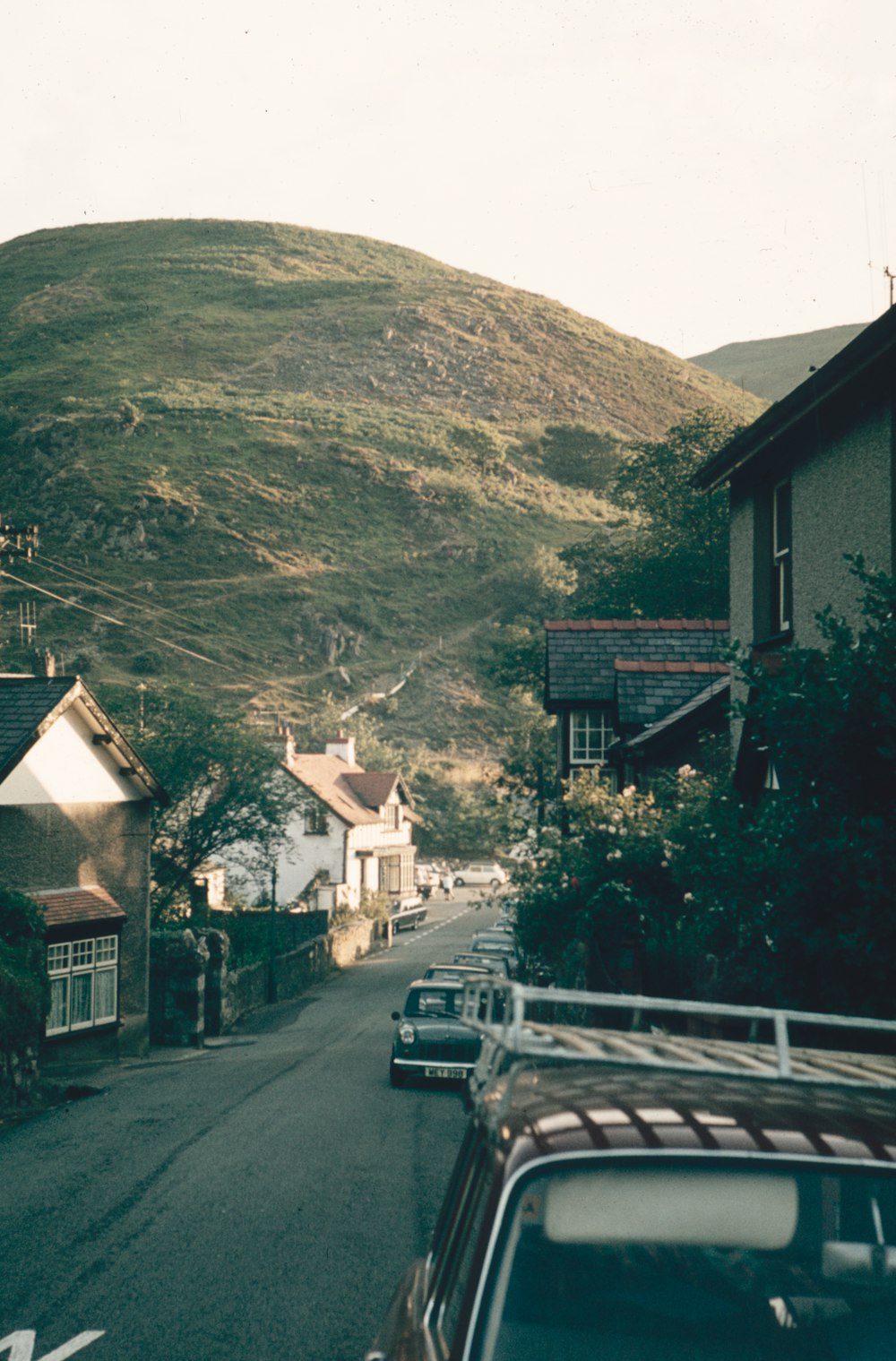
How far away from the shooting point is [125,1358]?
7.15m

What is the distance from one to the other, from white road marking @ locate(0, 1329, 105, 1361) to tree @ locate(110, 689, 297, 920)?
33871mm

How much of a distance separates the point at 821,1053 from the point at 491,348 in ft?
619

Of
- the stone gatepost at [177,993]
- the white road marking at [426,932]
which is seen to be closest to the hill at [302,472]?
the white road marking at [426,932]

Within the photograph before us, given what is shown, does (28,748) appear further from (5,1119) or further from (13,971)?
(5,1119)

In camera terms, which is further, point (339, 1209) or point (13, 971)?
point (13, 971)

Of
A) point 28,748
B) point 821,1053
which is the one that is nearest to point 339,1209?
point 821,1053

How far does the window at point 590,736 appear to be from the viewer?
30297 mm

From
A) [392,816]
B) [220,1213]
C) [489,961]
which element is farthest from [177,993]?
[392,816]

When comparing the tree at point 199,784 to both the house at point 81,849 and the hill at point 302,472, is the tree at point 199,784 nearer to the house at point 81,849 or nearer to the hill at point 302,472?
the house at point 81,849

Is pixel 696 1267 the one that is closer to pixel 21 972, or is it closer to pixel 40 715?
pixel 21 972

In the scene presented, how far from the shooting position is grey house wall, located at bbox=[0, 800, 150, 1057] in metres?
23.9

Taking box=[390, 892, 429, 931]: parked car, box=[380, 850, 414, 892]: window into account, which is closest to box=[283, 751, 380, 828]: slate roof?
box=[390, 892, 429, 931]: parked car

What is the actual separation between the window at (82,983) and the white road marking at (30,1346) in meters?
16.4

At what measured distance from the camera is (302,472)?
13100 cm
